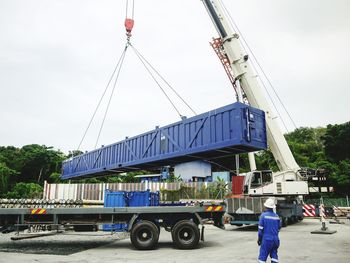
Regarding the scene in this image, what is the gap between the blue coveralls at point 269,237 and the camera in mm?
5387

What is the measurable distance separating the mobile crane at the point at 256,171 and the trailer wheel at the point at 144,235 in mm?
6030

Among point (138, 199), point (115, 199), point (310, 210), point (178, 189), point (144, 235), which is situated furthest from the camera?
point (178, 189)

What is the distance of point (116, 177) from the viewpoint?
135ft

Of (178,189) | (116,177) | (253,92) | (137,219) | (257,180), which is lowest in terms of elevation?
(137,219)

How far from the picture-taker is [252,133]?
12820 mm

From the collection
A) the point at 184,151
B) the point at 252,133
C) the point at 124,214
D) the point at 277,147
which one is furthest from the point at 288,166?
the point at 124,214

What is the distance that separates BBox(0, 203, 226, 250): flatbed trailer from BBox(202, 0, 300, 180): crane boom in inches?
299

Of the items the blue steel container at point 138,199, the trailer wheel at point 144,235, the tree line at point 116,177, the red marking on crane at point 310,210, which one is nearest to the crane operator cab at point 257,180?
the red marking on crane at point 310,210

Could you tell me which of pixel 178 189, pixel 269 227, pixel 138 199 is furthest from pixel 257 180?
pixel 269 227

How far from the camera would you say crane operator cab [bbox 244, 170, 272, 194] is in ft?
47.8

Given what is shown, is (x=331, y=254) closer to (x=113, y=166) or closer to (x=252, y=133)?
(x=252, y=133)

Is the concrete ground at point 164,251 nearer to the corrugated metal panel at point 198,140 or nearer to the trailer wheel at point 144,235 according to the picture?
the trailer wheel at point 144,235

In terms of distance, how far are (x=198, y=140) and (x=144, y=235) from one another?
6110 millimetres

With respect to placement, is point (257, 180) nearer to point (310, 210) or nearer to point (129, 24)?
point (310, 210)
